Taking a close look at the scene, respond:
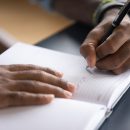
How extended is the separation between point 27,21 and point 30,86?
6.54 ft

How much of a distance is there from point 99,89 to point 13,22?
2049 millimetres

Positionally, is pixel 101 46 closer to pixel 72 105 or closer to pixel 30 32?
pixel 72 105

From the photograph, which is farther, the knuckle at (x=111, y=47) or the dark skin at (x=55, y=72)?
the knuckle at (x=111, y=47)

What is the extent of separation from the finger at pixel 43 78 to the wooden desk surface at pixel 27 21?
1652 millimetres

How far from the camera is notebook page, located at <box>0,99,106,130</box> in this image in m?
0.69

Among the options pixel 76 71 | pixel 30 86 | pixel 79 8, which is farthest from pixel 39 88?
pixel 79 8

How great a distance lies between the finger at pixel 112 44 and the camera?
0.87 metres

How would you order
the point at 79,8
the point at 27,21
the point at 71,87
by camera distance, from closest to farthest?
the point at 71,87 < the point at 79,8 < the point at 27,21

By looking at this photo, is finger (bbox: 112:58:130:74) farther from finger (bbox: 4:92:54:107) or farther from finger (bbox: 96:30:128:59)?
finger (bbox: 4:92:54:107)

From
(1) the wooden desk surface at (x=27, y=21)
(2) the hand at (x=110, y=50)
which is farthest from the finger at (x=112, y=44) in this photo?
(1) the wooden desk surface at (x=27, y=21)

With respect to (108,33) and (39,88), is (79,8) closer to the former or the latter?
(108,33)

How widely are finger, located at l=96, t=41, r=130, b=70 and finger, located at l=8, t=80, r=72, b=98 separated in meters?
0.13

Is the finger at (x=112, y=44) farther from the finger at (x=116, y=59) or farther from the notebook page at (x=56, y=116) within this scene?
the notebook page at (x=56, y=116)

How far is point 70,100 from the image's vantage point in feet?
2.49
